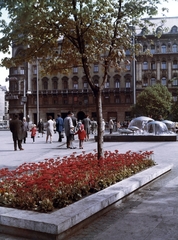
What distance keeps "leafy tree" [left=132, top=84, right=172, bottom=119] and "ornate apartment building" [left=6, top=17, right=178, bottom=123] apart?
8.19 meters

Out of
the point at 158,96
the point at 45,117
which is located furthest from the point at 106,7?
the point at 45,117

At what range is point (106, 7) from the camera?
8.55 meters

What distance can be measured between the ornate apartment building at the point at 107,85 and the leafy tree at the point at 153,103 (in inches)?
322

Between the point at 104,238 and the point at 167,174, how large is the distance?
5268 millimetres

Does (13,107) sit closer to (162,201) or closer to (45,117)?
(45,117)

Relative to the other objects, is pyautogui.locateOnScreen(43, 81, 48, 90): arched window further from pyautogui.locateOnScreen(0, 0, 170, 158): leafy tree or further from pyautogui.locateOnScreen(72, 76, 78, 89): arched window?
pyautogui.locateOnScreen(0, 0, 170, 158): leafy tree

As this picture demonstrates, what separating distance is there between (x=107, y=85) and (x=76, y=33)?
62.7 m

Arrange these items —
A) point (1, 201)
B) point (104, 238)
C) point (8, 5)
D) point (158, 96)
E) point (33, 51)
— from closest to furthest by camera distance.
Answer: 1. point (104, 238)
2. point (1, 201)
3. point (8, 5)
4. point (33, 51)
5. point (158, 96)

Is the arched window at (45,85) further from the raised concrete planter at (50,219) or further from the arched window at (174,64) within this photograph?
the raised concrete planter at (50,219)

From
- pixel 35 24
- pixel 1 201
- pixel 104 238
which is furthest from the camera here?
pixel 35 24

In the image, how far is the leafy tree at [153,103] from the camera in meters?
58.4

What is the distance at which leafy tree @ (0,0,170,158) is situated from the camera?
8.02 meters

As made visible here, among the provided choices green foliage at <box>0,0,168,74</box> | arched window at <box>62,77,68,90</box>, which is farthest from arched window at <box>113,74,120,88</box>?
green foliage at <box>0,0,168,74</box>

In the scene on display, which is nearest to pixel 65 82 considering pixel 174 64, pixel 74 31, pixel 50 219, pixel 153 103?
pixel 153 103
